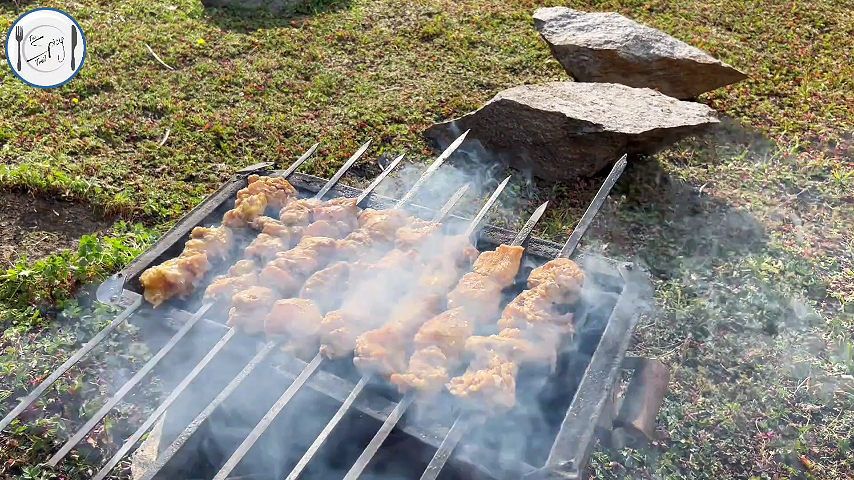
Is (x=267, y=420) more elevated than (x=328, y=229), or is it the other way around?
(x=328, y=229)

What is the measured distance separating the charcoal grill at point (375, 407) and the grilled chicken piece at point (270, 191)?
0.22 meters

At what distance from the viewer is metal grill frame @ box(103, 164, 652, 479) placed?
237 cm

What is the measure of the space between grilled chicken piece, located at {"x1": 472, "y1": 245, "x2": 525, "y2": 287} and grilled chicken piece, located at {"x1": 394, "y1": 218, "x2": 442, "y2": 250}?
291mm

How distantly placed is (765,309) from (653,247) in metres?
0.93

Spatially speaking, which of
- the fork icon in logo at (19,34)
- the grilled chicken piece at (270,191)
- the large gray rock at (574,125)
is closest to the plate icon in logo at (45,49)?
the fork icon in logo at (19,34)

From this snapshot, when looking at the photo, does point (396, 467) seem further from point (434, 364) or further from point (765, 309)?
point (765, 309)

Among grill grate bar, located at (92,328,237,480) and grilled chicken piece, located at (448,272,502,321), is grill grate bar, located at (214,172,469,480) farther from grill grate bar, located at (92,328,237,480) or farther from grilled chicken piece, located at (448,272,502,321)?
grilled chicken piece, located at (448,272,502,321)

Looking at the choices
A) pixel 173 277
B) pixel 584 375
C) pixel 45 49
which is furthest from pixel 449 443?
pixel 45 49

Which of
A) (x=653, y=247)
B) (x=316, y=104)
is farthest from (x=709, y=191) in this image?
(x=316, y=104)

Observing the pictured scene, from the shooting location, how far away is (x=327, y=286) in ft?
9.84

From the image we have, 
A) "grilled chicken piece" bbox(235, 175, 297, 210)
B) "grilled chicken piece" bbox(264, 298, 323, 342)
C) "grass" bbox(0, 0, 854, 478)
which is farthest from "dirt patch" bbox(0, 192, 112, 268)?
"grilled chicken piece" bbox(264, 298, 323, 342)

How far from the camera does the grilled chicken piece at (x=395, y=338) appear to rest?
8.46 ft

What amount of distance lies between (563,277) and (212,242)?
5.52ft

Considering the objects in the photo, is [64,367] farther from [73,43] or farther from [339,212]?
[73,43]
